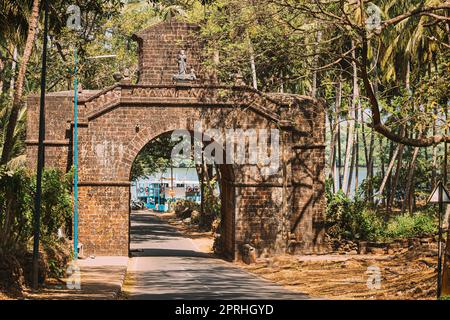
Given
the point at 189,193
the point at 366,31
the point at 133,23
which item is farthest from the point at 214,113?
the point at 189,193

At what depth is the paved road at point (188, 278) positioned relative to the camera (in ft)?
75.4

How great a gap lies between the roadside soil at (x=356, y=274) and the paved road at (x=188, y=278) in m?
0.94

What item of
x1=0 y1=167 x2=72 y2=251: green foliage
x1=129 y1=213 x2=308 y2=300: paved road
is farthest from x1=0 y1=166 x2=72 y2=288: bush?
x1=129 y1=213 x2=308 y2=300: paved road

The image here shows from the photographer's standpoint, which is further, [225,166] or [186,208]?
[186,208]

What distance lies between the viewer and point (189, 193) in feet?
339

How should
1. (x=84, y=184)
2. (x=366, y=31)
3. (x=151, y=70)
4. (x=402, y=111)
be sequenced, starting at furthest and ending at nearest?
1. (x=151, y=70)
2. (x=84, y=184)
3. (x=402, y=111)
4. (x=366, y=31)

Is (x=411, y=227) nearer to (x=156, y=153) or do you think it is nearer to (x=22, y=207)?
(x=22, y=207)

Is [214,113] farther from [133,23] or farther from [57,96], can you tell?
[133,23]

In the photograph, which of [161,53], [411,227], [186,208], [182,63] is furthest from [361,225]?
[186,208]

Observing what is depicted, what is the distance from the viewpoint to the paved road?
23.0m

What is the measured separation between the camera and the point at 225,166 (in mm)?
36938

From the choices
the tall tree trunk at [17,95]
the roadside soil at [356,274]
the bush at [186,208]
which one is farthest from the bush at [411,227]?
the bush at [186,208]

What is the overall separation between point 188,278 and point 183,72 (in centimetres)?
1197

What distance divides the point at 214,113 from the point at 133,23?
95.2 feet
